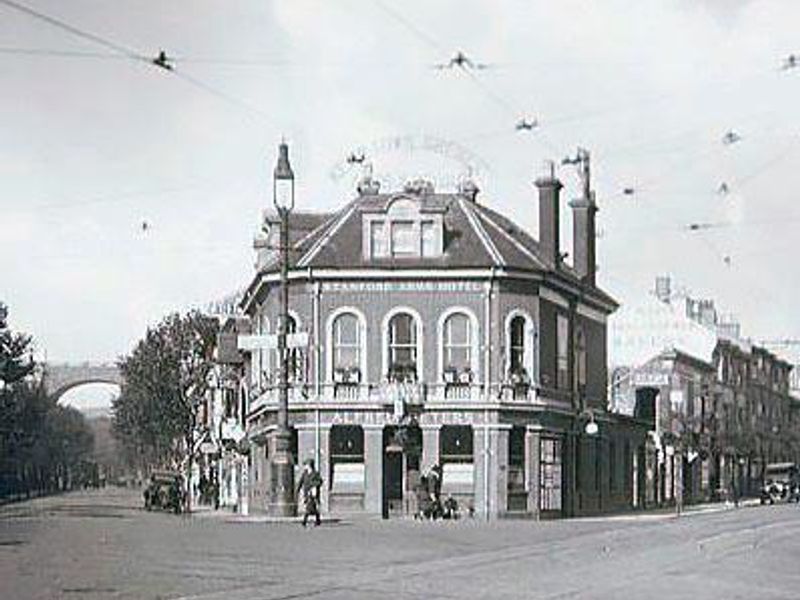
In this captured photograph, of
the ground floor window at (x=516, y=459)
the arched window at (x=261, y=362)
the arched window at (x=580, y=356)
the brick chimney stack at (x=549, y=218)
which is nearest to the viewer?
the ground floor window at (x=516, y=459)

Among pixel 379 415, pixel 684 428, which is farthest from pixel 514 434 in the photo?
pixel 684 428

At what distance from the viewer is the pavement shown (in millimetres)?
22906

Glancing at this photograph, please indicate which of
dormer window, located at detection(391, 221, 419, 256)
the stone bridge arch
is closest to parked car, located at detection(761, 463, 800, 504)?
dormer window, located at detection(391, 221, 419, 256)

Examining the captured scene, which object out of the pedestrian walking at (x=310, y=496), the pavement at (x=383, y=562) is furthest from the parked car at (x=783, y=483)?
the pedestrian walking at (x=310, y=496)

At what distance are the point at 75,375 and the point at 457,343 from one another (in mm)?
134063

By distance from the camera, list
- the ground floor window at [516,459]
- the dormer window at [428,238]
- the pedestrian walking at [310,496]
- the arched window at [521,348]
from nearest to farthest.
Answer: the pedestrian walking at [310,496], the ground floor window at [516,459], the arched window at [521,348], the dormer window at [428,238]

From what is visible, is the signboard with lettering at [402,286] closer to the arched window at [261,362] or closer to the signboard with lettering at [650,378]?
the arched window at [261,362]

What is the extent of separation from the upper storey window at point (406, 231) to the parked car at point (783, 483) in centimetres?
4882

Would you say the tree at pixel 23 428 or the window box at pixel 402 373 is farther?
the tree at pixel 23 428

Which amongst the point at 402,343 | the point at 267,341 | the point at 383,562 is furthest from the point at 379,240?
the point at 383,562

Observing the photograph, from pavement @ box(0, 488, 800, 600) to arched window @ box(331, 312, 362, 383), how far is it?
15878 millimetres

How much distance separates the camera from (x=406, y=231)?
63.3 metres

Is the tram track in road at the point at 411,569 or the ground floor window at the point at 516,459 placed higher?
the ground floor window at the point at 516,459

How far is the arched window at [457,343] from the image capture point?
62.6 meters
